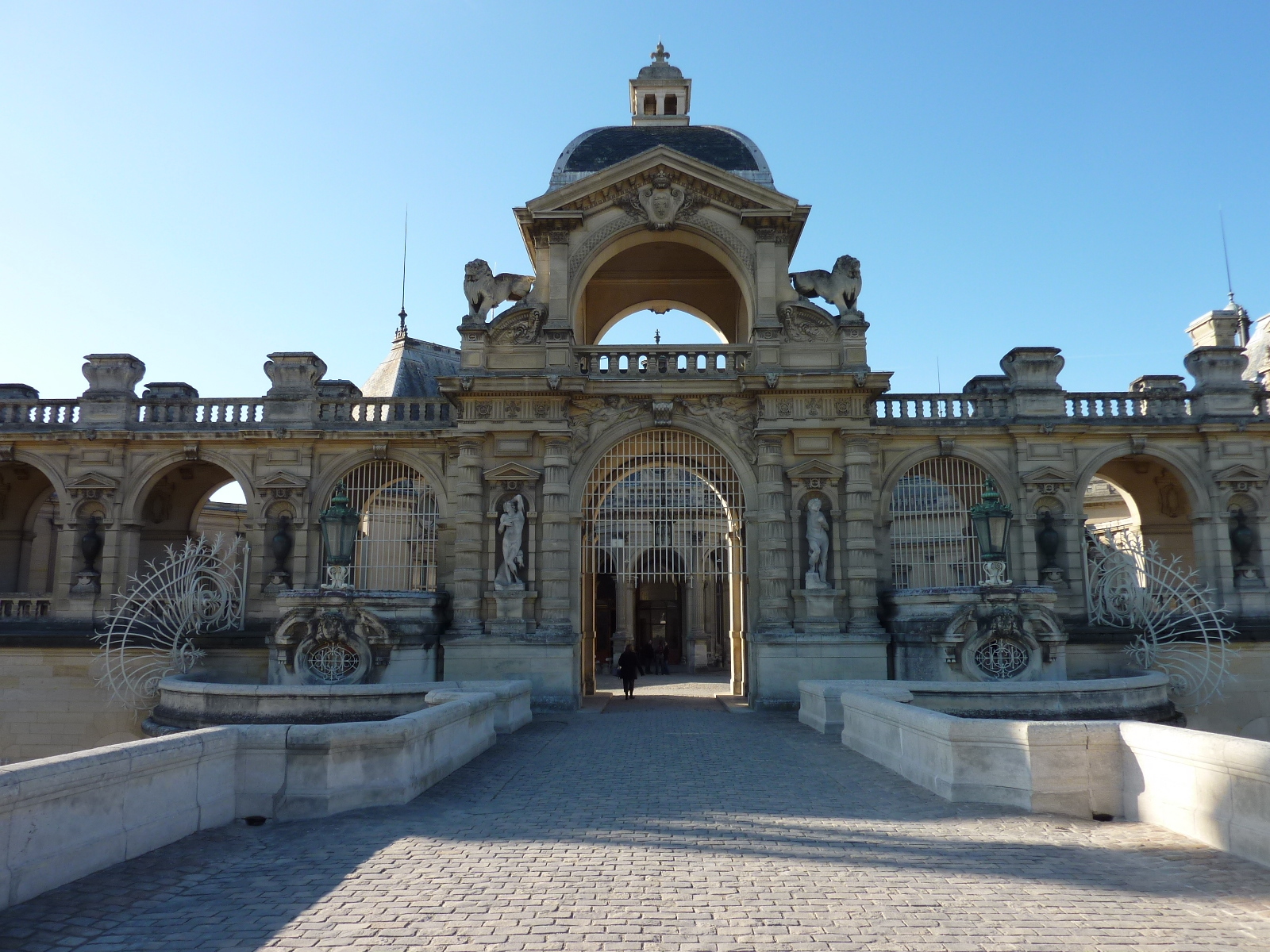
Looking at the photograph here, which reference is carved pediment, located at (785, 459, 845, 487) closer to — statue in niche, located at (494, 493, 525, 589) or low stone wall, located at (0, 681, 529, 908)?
statue in niche, located at (494, 493, 525, 589)

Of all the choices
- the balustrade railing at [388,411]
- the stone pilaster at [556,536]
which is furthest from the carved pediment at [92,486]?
the stone pilaster at [556,536]

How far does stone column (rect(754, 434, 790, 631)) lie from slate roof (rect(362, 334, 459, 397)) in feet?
55.2

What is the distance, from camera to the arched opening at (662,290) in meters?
25.2

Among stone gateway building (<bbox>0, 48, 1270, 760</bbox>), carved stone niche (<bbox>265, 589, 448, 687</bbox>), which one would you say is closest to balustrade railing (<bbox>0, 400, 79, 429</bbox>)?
stone gateway building (<bbox>0, 48, 1270, 760</bbox>)

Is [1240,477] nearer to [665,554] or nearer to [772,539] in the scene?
[772,539]

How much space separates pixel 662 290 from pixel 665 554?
1254 centimetres

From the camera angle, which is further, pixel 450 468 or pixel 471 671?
pixel 450 468

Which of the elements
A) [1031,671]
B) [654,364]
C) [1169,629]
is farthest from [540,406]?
[1169,629]

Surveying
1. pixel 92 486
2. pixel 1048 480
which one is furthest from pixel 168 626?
pixel 1048 480

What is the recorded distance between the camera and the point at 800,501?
20.5 metres

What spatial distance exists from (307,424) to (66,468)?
6.10m

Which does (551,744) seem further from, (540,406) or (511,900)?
(540,406)

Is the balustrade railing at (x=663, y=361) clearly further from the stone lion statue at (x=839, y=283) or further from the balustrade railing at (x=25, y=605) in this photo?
the balustrade railing at (x=25, y=605)

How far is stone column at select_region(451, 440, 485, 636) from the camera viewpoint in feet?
66.6
